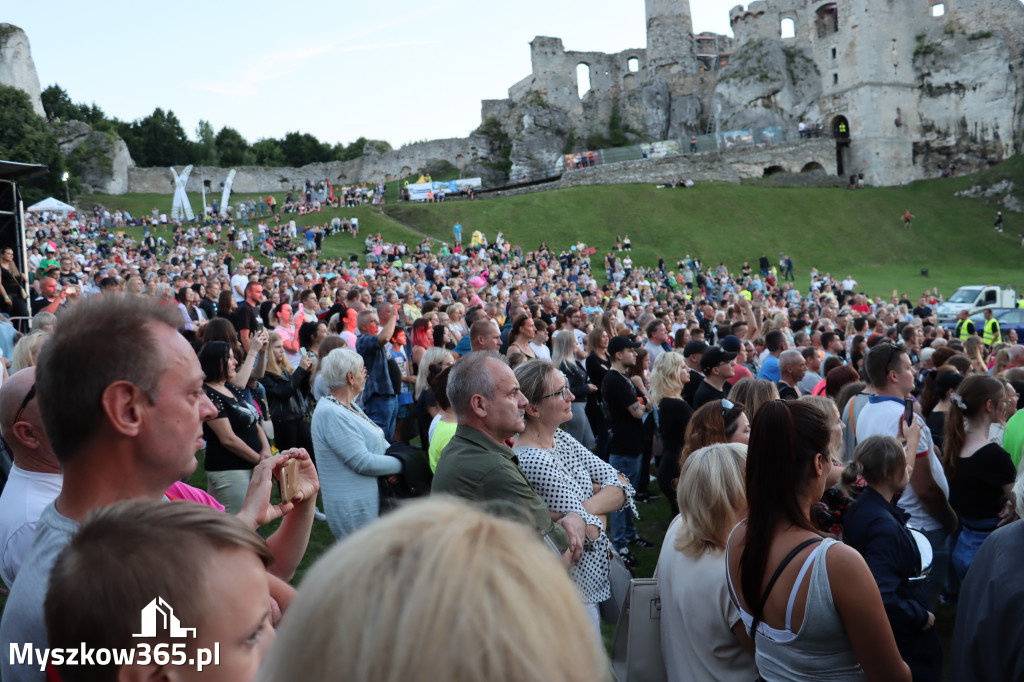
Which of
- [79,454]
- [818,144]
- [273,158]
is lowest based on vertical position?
[79,454]

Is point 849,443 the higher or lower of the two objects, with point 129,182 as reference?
lower

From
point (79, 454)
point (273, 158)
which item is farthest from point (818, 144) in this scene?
point (79, 454)

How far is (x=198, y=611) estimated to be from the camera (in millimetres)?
1341

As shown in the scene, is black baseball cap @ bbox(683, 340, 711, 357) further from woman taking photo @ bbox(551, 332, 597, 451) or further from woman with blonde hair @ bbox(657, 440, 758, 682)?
woman with blonde hair @ bbox(657, 440, 758, 682)

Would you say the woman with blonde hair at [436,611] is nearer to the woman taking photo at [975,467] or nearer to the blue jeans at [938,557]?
the blue jeans at [938,557]

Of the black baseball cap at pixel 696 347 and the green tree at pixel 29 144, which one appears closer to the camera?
the black baseball cap at pixel 696 347

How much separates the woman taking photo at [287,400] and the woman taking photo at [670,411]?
296 cm

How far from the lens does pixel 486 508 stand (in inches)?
50.1

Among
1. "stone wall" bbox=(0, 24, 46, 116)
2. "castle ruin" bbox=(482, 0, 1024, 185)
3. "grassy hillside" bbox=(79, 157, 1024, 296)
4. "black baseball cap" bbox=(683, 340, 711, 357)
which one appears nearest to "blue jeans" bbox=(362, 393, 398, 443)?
"black baseball cap" bbox=(683, 340, 711, 357)

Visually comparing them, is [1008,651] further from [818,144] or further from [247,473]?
[818,144]

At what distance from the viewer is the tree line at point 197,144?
61500 millimetres

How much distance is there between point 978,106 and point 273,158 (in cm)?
5447

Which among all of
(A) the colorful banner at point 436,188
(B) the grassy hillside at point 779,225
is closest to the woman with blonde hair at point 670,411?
(B) the grassy hillside at point 779,225

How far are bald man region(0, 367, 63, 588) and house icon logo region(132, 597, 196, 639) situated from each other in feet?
3.29
